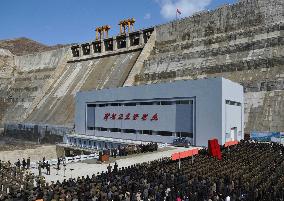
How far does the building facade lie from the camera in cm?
4372

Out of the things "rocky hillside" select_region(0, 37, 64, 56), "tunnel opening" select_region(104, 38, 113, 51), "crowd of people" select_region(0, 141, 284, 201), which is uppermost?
"rocky hillside" select_region(0, 37, 64, 56)

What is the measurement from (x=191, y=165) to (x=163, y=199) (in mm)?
8838

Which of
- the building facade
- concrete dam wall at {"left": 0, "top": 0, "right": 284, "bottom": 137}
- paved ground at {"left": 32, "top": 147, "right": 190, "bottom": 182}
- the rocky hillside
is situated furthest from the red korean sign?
the rocky hillside

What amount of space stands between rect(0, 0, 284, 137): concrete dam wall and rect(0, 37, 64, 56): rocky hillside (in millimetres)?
41697

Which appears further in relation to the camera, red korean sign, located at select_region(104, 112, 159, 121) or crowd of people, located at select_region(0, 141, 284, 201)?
red korean sign, located at select_region(104, 112, 159, 121)

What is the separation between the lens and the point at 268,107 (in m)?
51.1

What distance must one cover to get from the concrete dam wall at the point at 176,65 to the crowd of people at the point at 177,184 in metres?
23.9

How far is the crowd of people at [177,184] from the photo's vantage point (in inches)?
757

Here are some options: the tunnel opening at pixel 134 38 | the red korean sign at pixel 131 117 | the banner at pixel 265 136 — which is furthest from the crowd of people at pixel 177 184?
the tunnel opening at pixel 134 38

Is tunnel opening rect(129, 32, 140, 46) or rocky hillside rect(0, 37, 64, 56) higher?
rocky hillside rect(0, 37, 64, 56)

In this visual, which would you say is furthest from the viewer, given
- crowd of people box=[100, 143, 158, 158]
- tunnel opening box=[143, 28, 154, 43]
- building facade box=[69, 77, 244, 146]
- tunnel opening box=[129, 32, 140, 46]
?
tunnel opening box=[129, 32, 140, 46]

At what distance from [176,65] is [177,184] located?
51322 millimetres

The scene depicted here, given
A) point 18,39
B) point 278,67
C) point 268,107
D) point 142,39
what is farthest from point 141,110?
point 18,39

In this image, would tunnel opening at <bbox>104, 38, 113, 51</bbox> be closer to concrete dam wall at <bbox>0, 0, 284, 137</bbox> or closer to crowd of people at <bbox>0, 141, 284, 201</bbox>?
concrete dam wall at <bbox>0, 0, 284, 137</bbox>
